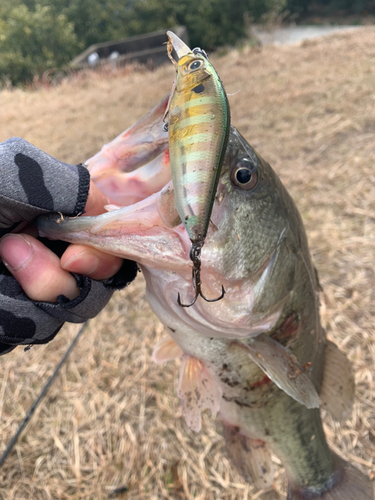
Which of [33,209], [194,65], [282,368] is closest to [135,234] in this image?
[33,209]

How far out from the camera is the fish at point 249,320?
35.0 inches

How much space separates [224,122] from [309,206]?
3.04m

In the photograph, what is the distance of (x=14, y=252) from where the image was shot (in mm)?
911

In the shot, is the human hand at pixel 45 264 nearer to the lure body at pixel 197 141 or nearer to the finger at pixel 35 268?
the finger at pixel 35 268

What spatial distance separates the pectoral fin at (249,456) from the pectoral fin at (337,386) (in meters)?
0.34

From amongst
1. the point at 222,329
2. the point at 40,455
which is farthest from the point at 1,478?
the point at 222,329

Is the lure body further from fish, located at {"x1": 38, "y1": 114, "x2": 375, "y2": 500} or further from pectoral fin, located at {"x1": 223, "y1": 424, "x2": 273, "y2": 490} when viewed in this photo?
pectoral fin, located at {"x1": 223, "y1": 424, "x2": 273, "y2": 490}

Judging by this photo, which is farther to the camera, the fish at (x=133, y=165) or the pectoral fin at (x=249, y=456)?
the pectoral fin at (x=249, y=456)

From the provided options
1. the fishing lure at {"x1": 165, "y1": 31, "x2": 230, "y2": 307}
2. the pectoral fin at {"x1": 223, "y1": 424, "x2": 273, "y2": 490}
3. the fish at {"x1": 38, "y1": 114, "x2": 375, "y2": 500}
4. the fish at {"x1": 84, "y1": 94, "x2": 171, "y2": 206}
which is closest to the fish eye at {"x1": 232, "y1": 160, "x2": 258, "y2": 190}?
the fish at {"x1": 38, "y1": 114, "x2": 375, "y2": 500}

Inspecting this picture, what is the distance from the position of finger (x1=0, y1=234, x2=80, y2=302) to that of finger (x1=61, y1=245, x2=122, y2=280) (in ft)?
0.11

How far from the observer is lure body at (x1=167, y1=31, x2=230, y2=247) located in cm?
57

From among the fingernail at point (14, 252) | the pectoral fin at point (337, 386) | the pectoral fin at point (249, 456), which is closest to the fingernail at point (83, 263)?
the fingernail at point (14, 252)

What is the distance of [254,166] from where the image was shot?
97cm

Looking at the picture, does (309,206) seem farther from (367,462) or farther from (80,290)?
(80,290)
